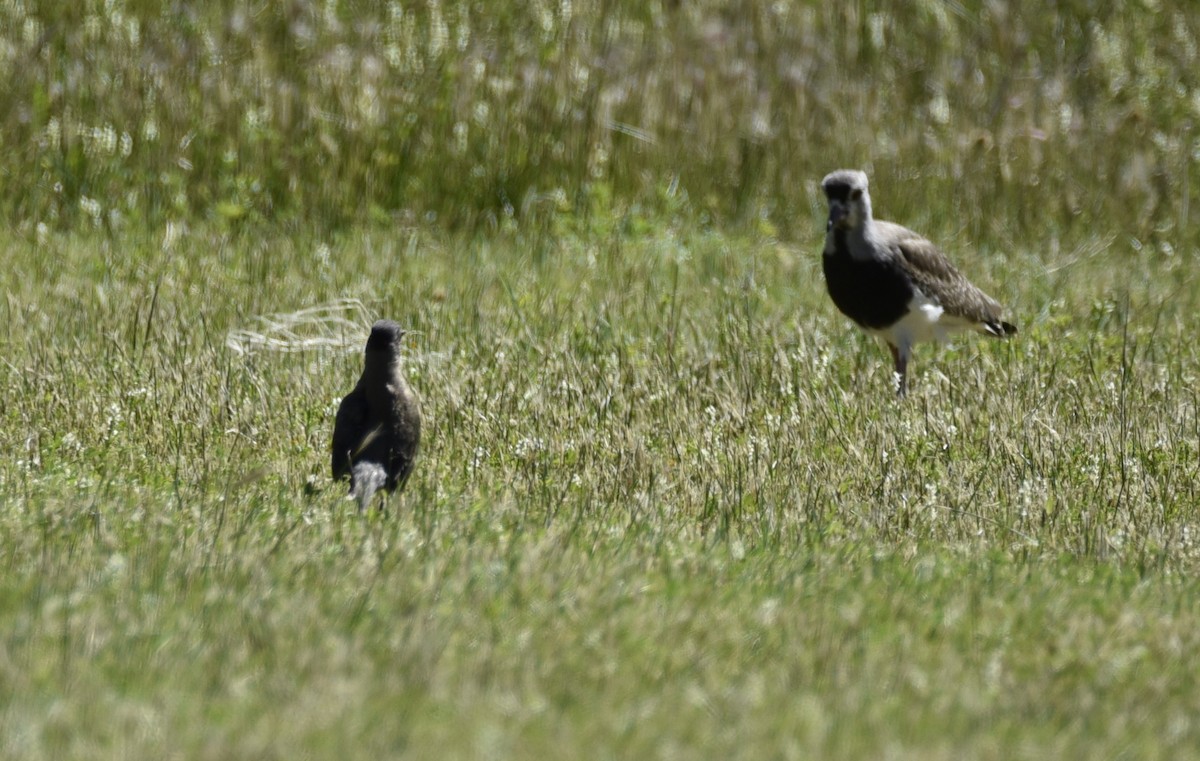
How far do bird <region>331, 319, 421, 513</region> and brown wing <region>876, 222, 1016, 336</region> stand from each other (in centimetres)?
379

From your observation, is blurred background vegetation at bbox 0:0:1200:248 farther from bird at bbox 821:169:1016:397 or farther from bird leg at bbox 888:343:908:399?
bird leg at bbox 888:343:908:399

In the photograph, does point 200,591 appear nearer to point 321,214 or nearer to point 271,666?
point 271,666

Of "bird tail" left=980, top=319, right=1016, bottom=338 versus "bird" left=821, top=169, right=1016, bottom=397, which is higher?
"bird" left=821, top=169, right=1016, bottom=397

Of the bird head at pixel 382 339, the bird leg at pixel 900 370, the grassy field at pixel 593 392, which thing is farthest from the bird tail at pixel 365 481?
the bird leg at pixel 900 370

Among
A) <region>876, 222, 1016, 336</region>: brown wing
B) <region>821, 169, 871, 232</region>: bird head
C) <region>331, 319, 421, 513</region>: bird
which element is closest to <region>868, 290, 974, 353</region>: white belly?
<region>876, 222, 1016, 336</region>: brown wing

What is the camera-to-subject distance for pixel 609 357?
330 inches

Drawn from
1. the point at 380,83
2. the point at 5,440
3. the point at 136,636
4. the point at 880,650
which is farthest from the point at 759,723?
the point at 380,83

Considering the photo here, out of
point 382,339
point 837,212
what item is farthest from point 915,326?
point 382,339

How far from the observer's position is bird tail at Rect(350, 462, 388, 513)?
18.7 ft

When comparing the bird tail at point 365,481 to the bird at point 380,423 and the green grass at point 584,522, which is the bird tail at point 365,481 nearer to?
the bird at point 380,423

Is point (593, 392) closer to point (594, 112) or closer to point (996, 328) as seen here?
point (996, 328)

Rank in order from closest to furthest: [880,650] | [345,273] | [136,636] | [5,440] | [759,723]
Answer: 1. [759,723]
2. [136,636]
3. [880,650]
4. [5,440]
5. [345,273]

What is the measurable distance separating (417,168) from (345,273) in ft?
7.01

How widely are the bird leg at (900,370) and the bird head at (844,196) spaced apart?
75 centimetres
